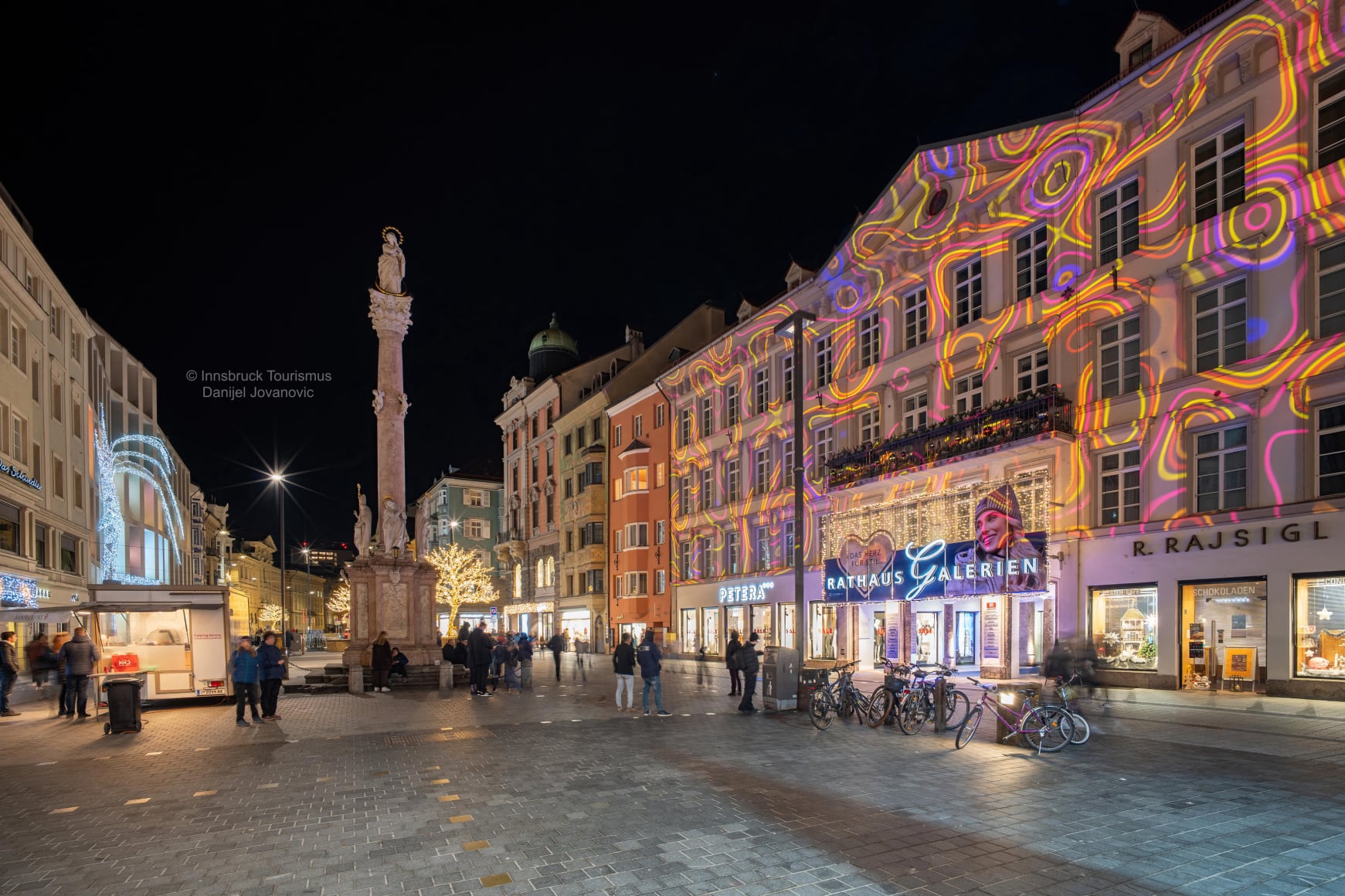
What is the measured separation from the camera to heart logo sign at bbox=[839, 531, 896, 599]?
29.1 metres

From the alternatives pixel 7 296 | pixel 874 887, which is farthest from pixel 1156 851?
pixel 7 296

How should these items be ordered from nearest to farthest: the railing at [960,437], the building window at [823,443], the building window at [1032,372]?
1. the railing at [960,437]
2. the building window at [1032,372]
3. the building window at [823,443]

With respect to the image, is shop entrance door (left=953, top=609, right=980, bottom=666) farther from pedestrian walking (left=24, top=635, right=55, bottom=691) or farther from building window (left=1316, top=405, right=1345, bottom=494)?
pedestrian walking (left=24, top=635, right=55, bottom=691)

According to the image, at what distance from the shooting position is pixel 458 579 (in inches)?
2502

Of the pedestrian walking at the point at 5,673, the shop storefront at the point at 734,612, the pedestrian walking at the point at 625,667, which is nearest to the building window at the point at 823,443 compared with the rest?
the shop storefront at the point at 734,612

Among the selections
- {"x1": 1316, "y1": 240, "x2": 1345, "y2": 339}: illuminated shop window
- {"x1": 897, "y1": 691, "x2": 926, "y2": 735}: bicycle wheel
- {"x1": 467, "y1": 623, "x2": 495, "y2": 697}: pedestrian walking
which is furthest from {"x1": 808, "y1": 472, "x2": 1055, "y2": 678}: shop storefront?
{"x1": 467, "y1": 623, "x2": 495, "y2": 697}: pedestrian walking

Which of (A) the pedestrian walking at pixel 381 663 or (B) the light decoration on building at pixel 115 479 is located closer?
(A) the pedestrian walking at pixel 381 663

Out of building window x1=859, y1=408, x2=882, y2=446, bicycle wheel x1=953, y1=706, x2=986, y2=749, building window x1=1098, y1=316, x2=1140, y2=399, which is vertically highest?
building window x1=1098, y1=316, x2=1140, y2=399

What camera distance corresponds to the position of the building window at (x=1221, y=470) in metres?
19.6

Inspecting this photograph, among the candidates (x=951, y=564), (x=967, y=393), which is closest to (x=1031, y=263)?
(x=967, y=393)

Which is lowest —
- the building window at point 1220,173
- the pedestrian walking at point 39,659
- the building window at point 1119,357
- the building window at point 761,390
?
the pedestrian walking at point 39,659

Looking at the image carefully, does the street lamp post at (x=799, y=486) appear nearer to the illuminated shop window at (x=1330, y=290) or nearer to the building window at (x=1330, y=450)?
the building window at (x=1330, y=450)

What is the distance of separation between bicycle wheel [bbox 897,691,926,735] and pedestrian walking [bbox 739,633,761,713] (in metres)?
3.78

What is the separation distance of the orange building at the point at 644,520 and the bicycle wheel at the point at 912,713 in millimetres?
30555
